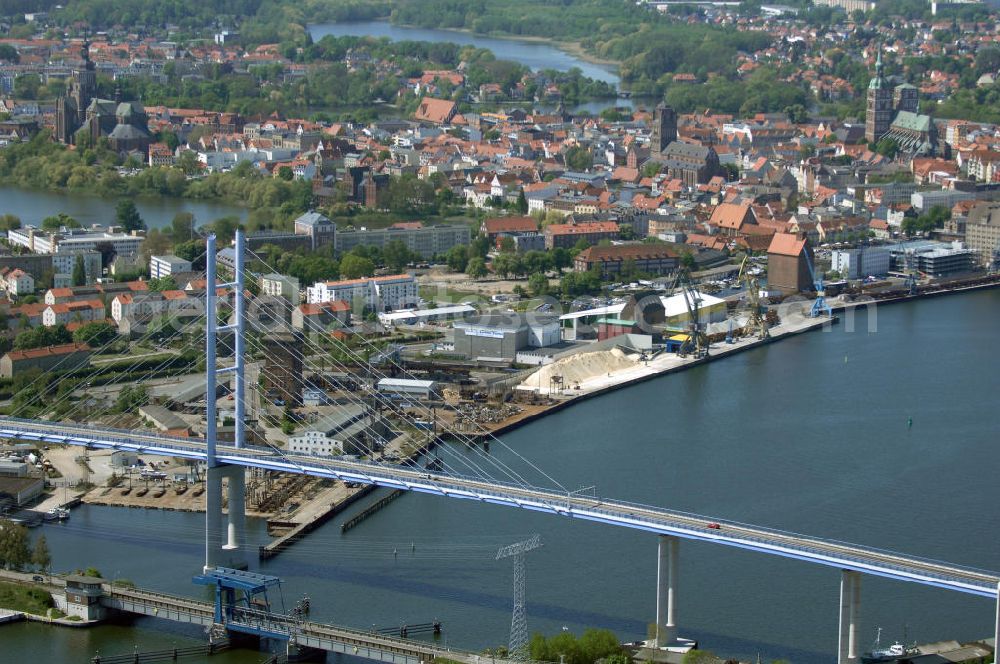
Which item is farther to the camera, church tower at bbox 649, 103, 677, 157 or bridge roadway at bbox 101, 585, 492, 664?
church tower at bbox 649, 103, 677, 157

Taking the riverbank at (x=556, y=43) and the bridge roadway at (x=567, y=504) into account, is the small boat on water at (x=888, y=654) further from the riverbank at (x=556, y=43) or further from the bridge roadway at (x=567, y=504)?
the riverbank at (x=556, y=43)

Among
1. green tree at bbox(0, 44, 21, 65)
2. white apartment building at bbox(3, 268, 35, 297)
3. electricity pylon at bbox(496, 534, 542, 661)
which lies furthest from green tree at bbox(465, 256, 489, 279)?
green tree at bbox(0, 44, 21, 65)

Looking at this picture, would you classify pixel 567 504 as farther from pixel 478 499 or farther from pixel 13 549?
pixel 13 549

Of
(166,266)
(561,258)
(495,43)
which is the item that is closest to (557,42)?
(495,43)

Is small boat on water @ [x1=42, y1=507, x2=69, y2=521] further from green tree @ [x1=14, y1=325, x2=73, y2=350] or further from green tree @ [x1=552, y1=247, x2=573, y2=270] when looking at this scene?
green tree @ [x1=552, y1=247, x2=573, y2=270]

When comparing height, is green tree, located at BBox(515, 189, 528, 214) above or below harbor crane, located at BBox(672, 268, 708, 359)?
above

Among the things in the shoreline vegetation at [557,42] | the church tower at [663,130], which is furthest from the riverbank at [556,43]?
the church tower at [663,130]

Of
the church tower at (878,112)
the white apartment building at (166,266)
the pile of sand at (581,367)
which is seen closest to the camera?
the pile of sand at (581,367)
